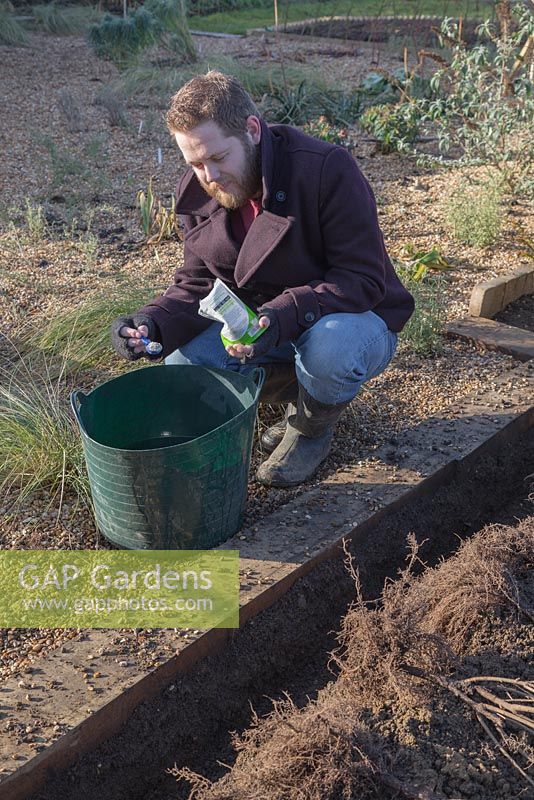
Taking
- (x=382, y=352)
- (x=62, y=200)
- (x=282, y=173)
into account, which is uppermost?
(x=282, y=173)

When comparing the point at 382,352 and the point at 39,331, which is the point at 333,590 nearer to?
the point at 382,352

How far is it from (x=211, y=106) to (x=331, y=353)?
2.67ft

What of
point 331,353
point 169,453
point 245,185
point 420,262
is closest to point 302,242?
point 245,185

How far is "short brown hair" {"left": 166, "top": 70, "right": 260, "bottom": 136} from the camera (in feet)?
8.45

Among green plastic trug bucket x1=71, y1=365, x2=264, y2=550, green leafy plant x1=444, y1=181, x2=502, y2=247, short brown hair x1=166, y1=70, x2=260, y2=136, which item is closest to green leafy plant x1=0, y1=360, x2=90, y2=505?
green plastic trug bucket x1=71, y1=365, x2=264, y2=550

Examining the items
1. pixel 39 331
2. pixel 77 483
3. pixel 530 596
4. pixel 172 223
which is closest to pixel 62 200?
pixel 172 223

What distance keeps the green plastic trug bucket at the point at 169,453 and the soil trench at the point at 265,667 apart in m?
0.34

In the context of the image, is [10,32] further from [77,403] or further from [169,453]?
[169,453]

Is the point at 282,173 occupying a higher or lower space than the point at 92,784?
higher

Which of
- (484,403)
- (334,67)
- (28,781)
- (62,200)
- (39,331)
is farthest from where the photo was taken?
(334,67)

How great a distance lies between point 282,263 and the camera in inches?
113

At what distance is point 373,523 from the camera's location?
2.87 m

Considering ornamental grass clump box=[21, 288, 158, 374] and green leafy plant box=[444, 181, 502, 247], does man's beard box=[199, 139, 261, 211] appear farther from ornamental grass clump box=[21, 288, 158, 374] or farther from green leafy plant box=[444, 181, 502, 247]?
green leafy plant box=[444, 181, 502, 247]

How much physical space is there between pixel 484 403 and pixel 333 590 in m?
1.16
